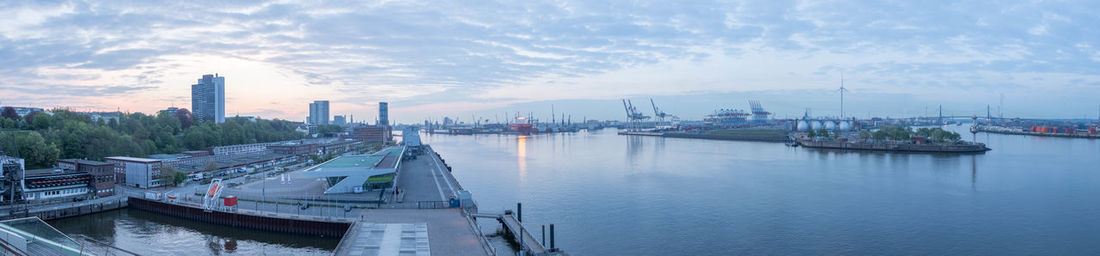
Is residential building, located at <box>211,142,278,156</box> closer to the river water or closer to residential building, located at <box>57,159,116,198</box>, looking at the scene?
residential building, located at <box>57,159,116,198</box>

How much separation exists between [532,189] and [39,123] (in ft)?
62.6

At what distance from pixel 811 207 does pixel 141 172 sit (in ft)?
47.0

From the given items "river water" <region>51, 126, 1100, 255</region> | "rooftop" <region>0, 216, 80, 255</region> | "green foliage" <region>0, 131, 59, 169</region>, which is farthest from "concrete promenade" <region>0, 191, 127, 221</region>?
"rooftop" <region>0, 216, 80, 255</region>

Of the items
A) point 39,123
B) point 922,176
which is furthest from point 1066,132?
point 39,123

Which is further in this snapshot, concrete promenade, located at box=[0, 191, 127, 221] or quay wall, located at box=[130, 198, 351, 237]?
concrete promenade, located at box=[0, 191, 127, 221]

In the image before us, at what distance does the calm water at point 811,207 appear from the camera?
27.0ft

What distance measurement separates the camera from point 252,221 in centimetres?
920

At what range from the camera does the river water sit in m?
8.16

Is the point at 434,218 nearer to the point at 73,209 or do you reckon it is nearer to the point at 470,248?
the point at 470,248

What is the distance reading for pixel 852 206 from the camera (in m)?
11.0

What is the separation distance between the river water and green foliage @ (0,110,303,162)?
689 centimetres

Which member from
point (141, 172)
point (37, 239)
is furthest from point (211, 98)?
point (37, 239)

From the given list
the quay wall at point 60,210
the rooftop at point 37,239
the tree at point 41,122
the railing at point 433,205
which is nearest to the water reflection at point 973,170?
the railing at point 433,205

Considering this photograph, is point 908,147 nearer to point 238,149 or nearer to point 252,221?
point 252,221
